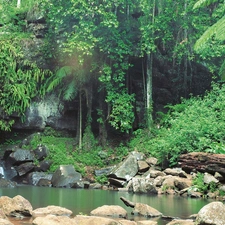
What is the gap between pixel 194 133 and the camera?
54.1 ft

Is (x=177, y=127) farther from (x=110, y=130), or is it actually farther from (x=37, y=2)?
(x=37, y=2)

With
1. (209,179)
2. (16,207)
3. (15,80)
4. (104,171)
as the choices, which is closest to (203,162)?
(209,179)

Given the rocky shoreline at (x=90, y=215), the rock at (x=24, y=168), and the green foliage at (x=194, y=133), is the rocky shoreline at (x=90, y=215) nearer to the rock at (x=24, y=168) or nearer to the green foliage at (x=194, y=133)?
the green foliage at (x=194, y=133)

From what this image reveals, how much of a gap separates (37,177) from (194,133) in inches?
278

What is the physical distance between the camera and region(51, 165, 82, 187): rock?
1645cm

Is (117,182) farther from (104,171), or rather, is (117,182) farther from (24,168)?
(24,168)

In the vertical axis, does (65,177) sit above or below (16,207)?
below

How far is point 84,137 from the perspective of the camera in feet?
70.3

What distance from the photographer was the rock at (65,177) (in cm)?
1645

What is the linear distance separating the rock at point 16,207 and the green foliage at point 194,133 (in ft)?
28.6

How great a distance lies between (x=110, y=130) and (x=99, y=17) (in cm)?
617

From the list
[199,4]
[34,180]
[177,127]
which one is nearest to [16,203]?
[199,4]

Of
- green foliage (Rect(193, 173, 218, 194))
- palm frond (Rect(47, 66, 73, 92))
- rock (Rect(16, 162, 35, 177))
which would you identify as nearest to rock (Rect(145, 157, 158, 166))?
green foliage (Rect(193, 173, 218, 194))

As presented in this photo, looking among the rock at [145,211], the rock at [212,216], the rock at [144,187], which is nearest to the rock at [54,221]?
the rock at [212,216]
